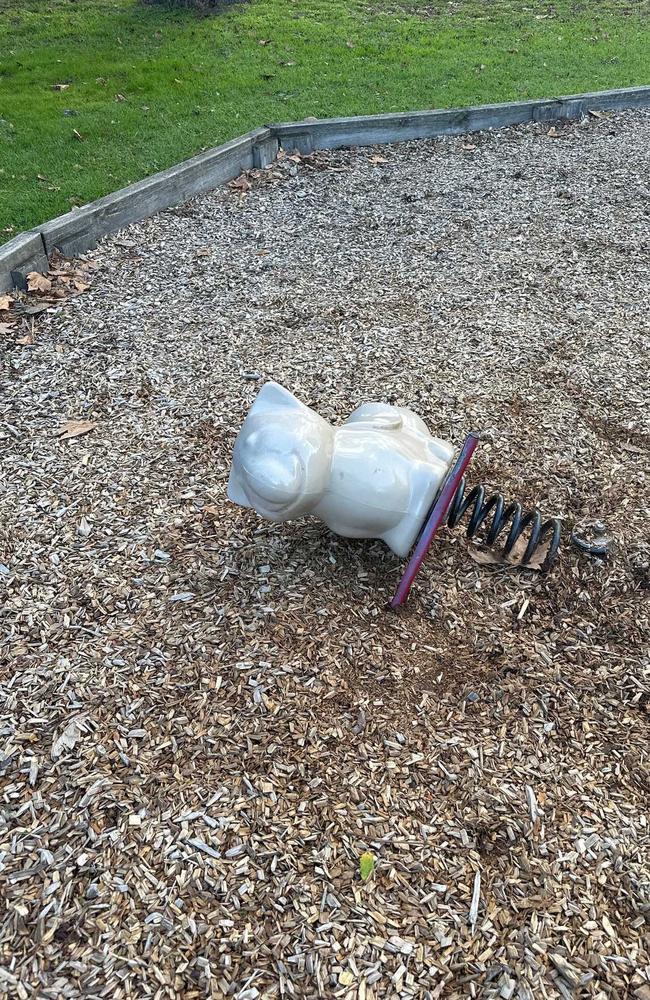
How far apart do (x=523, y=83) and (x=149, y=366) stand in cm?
793

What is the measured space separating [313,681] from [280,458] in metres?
0.91

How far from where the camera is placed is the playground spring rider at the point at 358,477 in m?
2.76

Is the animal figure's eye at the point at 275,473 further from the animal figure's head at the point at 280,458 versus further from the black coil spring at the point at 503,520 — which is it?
the black coil spring at the point at 503,520

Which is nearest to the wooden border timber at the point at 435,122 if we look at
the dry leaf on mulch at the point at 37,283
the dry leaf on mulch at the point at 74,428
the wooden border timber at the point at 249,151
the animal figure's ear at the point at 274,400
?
the wooden border timber at the point at 249,151

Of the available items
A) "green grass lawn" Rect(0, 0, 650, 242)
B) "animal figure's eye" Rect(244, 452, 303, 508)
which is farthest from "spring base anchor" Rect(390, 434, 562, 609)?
"green grass lawn" Rect(0, 0, 650, 242)

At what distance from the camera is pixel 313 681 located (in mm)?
2895

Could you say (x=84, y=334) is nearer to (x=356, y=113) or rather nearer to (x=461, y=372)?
(x=461, y=372)

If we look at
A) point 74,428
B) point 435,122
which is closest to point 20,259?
point 74,428

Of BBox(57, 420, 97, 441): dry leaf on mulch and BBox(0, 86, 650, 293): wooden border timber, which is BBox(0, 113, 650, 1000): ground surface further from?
BBox(0, 86, 650, 293): wooden border timber

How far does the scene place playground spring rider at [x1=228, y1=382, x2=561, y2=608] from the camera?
2.76m

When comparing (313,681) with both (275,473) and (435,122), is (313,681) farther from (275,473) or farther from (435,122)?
(435,122)

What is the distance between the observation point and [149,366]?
4.86 metres

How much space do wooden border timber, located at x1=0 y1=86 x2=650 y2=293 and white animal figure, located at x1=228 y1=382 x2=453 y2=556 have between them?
3699mm

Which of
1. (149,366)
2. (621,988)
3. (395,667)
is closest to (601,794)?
(621,988)
